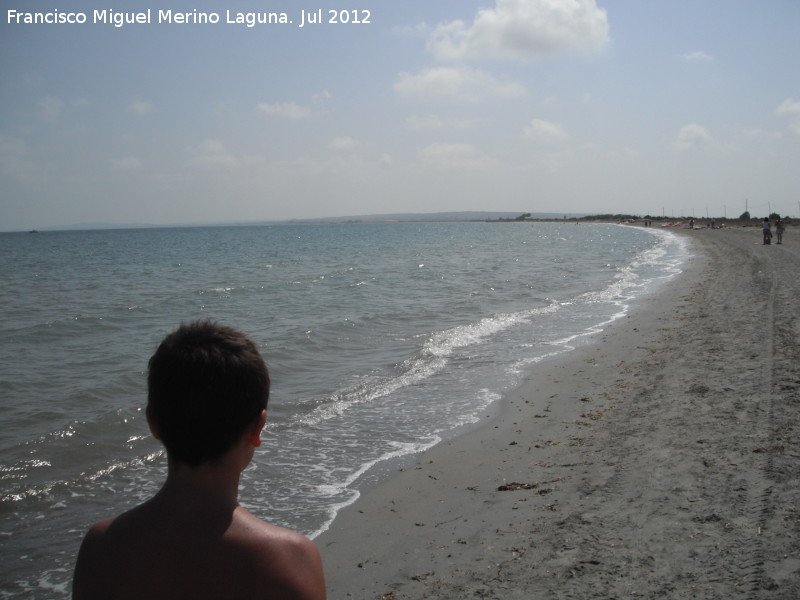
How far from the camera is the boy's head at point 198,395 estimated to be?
4.81 feet

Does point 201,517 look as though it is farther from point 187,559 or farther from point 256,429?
point 256,429

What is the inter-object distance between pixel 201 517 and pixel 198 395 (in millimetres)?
277

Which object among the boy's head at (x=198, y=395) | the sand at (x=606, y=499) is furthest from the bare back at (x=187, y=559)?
the sand at (x=606, y=499)

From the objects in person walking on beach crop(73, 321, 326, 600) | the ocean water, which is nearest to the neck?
person walking on beach crop(73, 321, 326, 600)

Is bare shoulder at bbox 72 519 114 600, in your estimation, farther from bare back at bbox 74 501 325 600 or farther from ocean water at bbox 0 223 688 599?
ocean water at bbox 0 223 688 599

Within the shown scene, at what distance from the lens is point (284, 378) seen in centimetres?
1044

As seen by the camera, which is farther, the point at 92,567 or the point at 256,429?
the point at 256,429

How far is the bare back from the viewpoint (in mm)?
1361

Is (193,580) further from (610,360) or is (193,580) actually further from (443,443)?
(610,360)

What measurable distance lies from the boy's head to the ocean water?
12.1 feet

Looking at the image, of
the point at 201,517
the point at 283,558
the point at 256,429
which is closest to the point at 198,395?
the point at 256,429

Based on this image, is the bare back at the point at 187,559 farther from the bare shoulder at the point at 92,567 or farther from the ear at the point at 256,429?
the ear at the point at 256,429

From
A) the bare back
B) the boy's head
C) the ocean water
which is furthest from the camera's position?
the ocean water

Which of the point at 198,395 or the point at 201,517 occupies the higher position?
the point at 198,395
